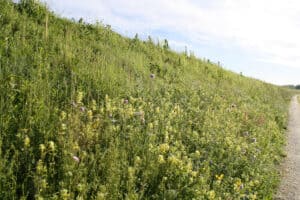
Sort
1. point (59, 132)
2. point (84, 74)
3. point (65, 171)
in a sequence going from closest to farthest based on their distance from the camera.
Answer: point (65, 171)
point (59, 132)
point (84, 74)

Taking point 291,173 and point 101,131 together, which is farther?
point 291,173

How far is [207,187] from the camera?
18.4 feet

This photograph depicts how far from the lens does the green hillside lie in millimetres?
4547

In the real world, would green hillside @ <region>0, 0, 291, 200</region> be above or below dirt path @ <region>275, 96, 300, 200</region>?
above

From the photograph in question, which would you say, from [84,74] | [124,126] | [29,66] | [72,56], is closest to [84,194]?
[124,126]

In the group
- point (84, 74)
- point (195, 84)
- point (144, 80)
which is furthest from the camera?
point (195, 84)

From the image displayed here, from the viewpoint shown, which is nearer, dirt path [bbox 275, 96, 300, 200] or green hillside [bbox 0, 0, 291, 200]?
green hillside [bbox 0, 0, 291, 200]

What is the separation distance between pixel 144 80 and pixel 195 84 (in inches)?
134

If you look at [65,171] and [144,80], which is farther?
[144,80]

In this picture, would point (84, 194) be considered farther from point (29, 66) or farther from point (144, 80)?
point (144, 80)

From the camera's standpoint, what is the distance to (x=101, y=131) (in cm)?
570

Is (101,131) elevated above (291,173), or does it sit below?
above

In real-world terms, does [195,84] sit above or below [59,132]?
above

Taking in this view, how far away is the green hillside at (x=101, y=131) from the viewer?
14.9 ft
